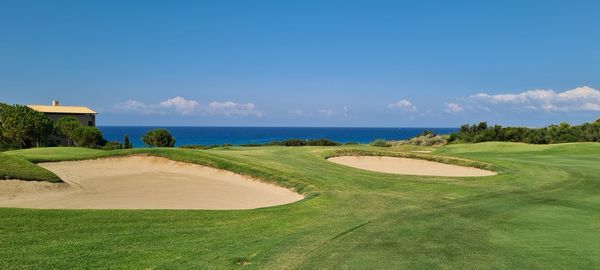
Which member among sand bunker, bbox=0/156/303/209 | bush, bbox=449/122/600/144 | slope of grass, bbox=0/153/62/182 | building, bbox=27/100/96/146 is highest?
building, bbox=27/100/96/146

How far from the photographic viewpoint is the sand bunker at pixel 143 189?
1205cm

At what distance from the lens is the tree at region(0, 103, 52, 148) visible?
→ 4200 cm

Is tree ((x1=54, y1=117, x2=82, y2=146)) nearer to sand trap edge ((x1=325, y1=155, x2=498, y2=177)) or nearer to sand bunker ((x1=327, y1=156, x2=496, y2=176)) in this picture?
sand trap edge ((x1=325, y1=155, x2=498, y2=177))

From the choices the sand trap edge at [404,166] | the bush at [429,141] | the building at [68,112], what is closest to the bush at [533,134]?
the bush at [429,141]

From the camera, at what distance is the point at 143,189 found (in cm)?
1468

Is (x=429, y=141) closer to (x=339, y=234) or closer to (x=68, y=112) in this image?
(x=339, y=234)

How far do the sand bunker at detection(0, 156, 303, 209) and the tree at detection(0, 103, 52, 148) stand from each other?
28.0 meters

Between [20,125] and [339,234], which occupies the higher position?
[20,125]

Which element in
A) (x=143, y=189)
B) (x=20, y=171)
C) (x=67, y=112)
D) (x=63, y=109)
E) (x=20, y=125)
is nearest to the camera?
(x=20, y=171)

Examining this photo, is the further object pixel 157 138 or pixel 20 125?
pixel 157 138

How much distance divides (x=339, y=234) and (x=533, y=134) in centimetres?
4894

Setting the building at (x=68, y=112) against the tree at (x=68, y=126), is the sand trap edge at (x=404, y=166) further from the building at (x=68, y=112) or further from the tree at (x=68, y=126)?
the building at (x=68, y=112)

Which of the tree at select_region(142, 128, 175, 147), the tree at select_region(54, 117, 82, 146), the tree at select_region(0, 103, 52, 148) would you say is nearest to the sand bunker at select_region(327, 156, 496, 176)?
the tree at select_region(142, 128, 175, 147)

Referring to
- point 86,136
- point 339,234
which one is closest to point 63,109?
point 86,136
